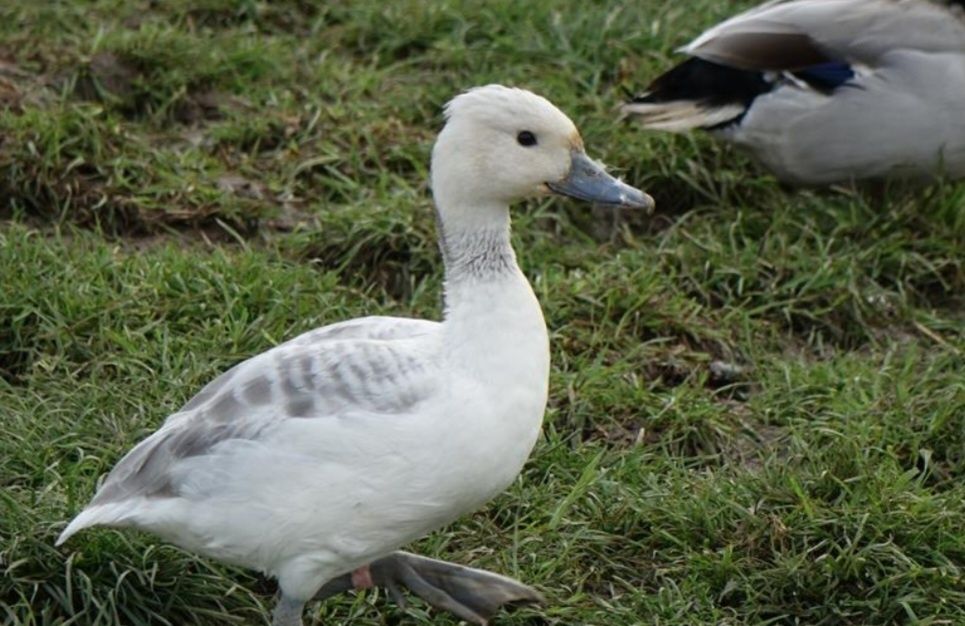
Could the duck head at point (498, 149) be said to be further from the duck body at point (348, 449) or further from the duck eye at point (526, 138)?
the duck body at point (348, 449)

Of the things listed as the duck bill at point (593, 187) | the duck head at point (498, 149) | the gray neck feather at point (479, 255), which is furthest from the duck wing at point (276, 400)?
the duck bill at point (593, 187)

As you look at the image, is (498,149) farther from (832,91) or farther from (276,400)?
(832,91)

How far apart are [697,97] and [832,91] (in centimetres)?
47

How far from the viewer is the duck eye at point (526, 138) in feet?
13.5

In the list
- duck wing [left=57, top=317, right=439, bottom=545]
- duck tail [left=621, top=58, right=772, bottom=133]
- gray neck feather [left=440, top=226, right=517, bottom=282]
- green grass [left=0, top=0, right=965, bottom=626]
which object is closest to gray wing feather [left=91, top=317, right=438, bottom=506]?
duck wing [left=57, top=317, right=439, bottom=545]

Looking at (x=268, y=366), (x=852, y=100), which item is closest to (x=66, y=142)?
(x=268, y=366)

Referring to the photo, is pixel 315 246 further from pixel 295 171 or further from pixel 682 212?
pixel 682 212

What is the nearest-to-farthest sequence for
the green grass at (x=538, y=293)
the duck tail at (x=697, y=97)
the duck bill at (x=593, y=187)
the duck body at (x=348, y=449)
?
the duck body at (x=348, y=449) → the duck bill at (x=593, y=187) → the green grass at (x=538, y=293) → the duck tail at (x=697, y=97)

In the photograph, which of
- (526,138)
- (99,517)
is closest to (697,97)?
(526,138)

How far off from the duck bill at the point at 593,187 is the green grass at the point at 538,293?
0.80m

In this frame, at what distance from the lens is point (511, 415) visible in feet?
12.8

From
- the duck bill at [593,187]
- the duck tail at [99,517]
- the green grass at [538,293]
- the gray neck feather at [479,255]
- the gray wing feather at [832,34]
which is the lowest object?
Result: the green grass at [538,293]

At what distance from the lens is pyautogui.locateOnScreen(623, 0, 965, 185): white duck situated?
6.38 metres

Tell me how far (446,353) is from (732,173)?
2.72 meters
